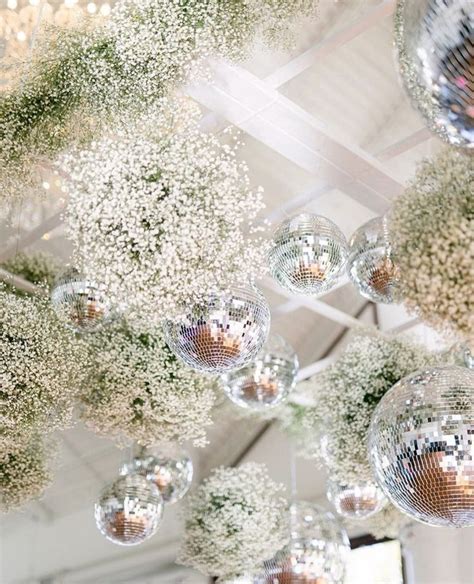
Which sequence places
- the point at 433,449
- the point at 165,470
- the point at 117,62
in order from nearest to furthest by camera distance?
the point at 433,449 → the point at 117,62 → the point at 165,470

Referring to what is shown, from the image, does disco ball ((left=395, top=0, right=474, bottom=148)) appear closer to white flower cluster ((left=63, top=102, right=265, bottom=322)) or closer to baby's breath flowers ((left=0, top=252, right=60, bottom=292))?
white flower cluster ((left=63, top=102, right=265, bottom=322))

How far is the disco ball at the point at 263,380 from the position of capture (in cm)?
437

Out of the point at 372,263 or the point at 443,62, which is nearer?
the point at 443,62

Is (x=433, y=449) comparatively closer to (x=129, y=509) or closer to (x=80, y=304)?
(x=80, y=304)

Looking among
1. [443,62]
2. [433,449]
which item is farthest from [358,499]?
[443,62]

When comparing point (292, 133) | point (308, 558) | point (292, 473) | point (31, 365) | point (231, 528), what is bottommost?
point (308, 558)

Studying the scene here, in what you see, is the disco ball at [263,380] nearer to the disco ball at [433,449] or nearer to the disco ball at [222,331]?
the disco ball at [222,331]

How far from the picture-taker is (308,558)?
5.32 meters

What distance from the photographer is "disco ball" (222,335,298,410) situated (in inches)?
172

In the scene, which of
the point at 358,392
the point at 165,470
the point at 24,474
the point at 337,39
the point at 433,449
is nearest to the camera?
the point at 433,449

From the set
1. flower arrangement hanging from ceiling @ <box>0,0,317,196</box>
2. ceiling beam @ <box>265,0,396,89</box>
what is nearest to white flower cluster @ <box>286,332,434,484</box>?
ceiling beam @ <box>265,0,396,89</box>

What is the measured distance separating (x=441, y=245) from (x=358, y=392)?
2.10 metres

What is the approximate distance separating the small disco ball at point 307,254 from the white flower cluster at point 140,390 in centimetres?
84

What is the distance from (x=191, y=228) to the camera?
2625 mm
